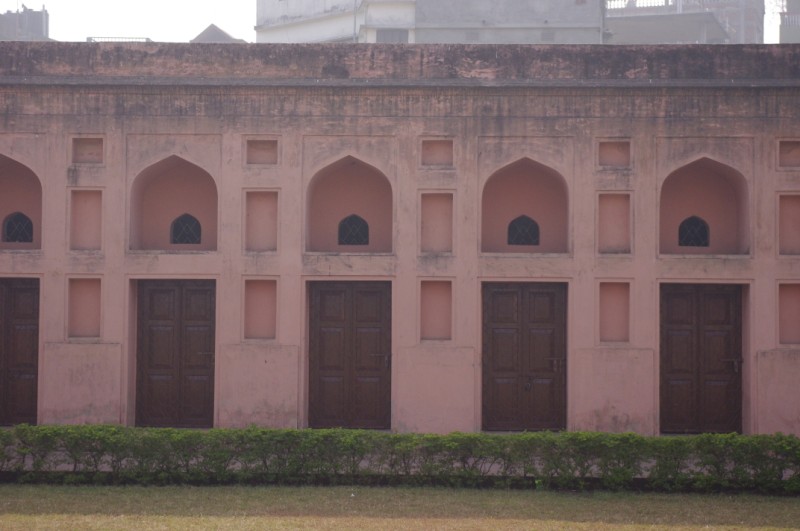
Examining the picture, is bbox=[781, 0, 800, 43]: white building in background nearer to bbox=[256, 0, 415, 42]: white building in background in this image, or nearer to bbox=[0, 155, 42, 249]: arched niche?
bbox=[256, 0, 415, 42]: white building in background

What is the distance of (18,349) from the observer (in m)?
13.8

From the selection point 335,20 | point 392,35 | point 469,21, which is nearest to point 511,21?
point 469,21

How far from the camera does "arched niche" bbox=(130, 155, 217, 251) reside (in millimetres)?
13984

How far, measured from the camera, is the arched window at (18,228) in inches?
556

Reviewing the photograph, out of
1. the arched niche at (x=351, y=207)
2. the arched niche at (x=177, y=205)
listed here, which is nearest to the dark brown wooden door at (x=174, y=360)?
the arched niche at (x=177, y=205)

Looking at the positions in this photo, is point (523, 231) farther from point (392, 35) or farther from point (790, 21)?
point (790, 21)

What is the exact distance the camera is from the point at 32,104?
43.2 ft

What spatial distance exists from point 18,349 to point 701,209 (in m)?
9.98

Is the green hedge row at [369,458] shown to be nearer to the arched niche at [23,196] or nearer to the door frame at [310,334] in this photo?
the door frame at [310,334]

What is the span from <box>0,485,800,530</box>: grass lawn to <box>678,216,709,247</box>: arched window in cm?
465

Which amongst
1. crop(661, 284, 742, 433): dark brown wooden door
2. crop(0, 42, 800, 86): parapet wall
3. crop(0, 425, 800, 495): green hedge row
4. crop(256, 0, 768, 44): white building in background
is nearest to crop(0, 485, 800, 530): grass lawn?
crop(0, 425, 800, 495): green hedge row

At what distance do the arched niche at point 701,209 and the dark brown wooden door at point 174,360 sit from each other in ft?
21.6

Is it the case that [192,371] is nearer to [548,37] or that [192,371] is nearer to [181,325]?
[181,325]

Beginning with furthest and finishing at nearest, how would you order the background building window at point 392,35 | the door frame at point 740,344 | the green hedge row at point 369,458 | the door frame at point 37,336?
the background building window at point 392,35 < the door frame at point 37,336 < the door frame at point 740,344 < the green hedge row at point 369,458
